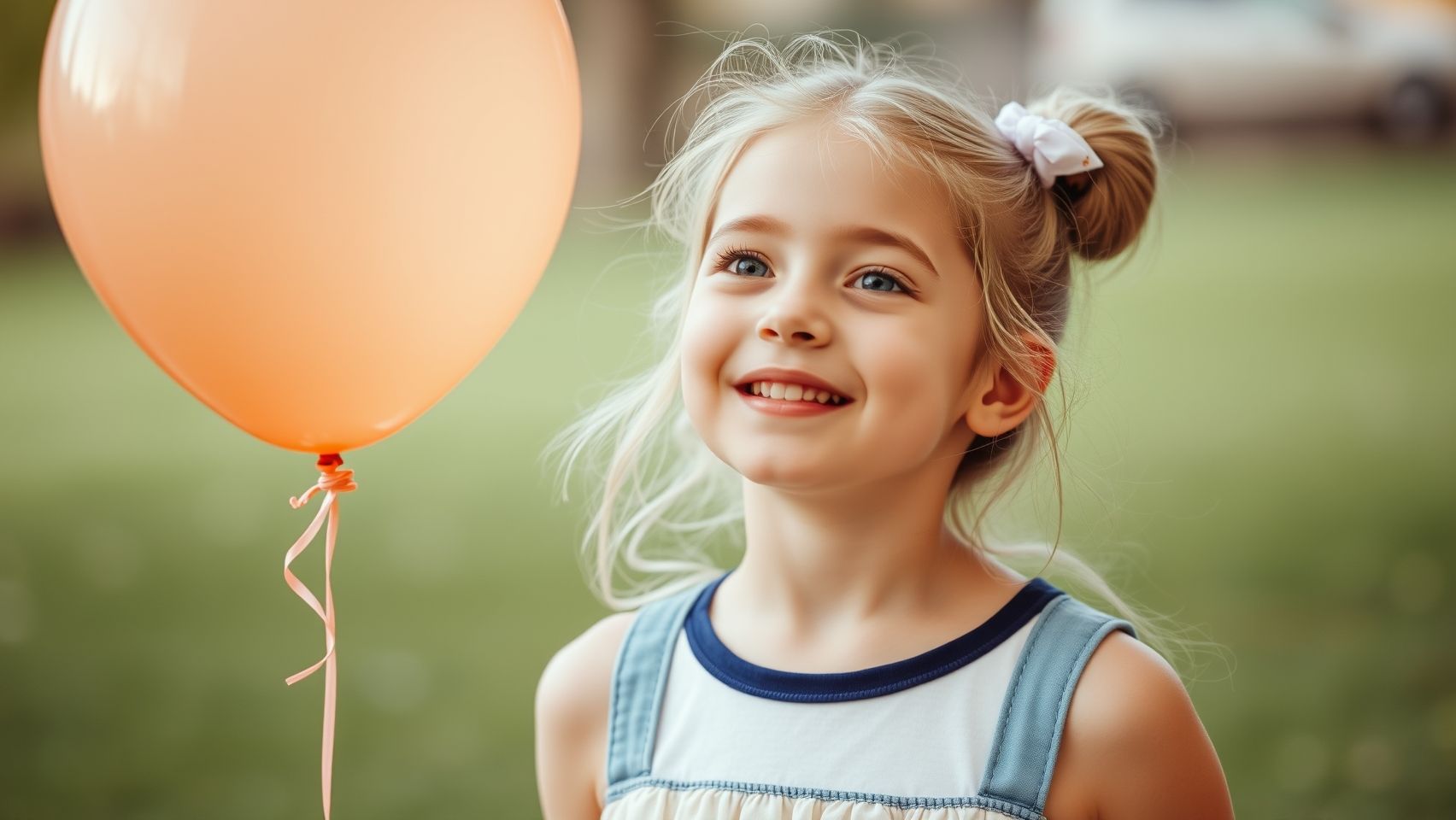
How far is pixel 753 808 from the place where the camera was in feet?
3.60

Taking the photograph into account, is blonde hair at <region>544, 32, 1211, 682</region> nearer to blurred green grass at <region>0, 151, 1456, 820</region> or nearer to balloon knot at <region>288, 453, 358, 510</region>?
blurred green grass at <region>0, 151, 1456, 820</region>

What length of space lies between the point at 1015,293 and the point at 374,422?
0.54m

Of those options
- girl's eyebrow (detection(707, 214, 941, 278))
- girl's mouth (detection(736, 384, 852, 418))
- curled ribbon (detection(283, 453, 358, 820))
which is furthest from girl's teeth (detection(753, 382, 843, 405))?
curled ribbon (detection(283, 453, 358, 820))

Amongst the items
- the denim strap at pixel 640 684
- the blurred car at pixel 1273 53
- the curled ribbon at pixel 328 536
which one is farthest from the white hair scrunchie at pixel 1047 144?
the blurred car at pixel 1273 53

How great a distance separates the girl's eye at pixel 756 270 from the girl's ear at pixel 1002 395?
111mm

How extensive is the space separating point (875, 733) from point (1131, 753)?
0.19 metres

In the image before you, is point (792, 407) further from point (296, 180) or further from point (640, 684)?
point (296, 180)

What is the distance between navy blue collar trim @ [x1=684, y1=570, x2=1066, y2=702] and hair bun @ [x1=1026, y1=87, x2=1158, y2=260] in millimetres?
318

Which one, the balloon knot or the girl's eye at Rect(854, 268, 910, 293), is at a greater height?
the girl's eye at Rect(854, 268, 910, 293)

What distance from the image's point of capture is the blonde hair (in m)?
1.15

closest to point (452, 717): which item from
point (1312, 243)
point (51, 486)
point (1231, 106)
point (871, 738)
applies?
point (51, 486)

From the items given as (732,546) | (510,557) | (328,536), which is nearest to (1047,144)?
(328,536)

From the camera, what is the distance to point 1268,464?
11.0 ft

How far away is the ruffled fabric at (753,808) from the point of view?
1060 millimetres
